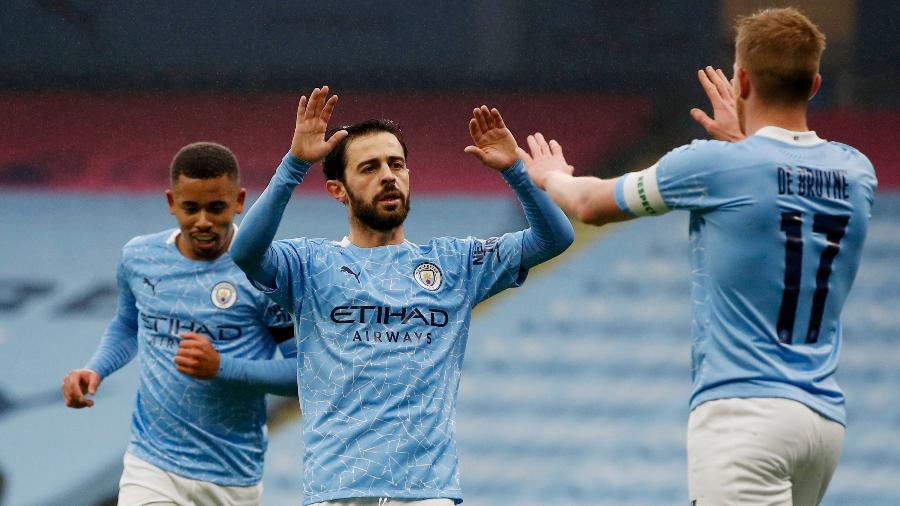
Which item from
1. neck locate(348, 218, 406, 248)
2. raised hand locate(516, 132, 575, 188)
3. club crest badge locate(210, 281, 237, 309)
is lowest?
club crest badge locate(210, 281, 237, 309)

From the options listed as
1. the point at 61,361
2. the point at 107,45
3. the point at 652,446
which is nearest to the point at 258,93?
the point at 107,45

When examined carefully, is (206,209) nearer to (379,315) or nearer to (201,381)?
(201,381)

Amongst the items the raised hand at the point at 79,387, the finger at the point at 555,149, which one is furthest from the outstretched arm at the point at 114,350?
the finger at the point at 555,149

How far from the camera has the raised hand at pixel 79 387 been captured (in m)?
4.86

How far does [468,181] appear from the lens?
10297 mm

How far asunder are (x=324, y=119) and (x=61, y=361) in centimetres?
642

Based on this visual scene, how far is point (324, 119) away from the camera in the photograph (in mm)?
3957

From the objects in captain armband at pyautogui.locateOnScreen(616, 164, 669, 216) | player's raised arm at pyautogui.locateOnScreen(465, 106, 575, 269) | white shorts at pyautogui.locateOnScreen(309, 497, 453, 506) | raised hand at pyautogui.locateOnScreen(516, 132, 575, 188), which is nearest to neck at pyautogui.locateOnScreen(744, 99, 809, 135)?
captain armband at pyautogui.locateOnScreen(616, 164, 669, 216)

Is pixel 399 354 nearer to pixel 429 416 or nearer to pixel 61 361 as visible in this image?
pixel 429 416

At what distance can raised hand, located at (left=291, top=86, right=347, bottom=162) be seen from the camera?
3.94 m

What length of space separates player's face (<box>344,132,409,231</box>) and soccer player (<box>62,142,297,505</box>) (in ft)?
2.61

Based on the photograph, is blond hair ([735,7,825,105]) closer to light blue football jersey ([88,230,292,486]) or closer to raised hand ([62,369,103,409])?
light blue football jersey ([88,230,292,486])

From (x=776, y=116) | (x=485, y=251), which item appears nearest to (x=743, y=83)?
(x=776, y=116)

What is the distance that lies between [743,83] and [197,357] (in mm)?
2149
